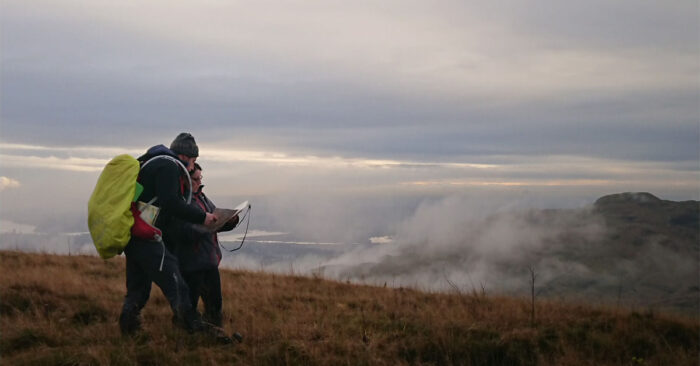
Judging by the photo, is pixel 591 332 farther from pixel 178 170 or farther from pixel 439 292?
pixel 178 170

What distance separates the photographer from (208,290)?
7.74m

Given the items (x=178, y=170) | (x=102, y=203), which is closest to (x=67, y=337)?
(x=102, y=203)

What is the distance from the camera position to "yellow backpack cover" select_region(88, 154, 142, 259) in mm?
6727

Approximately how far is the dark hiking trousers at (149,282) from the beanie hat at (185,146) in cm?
117

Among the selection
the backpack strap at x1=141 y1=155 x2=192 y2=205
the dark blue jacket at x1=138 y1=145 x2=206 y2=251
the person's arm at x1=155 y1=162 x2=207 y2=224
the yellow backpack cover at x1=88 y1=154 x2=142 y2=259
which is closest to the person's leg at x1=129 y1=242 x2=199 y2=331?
the yellow backpack cover at x1=88 y1=154 x2=142 y2=259

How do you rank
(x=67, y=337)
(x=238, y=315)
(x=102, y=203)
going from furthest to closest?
(x=238, y=315), (x=67, y=337), (x=102, y=203)

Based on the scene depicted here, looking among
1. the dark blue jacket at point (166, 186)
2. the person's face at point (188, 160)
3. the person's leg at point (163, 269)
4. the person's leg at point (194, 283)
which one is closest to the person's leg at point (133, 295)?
the person's leg at point (163, 269)

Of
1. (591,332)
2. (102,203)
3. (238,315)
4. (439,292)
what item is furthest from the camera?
(439,292)

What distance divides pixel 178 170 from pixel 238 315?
2.88 metres

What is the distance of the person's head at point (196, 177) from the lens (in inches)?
297

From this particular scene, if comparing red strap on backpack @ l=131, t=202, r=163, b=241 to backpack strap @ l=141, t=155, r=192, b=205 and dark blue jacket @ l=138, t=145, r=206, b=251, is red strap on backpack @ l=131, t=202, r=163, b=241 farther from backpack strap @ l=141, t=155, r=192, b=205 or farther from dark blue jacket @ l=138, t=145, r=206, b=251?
backpack strap @ l=141, t=155, r=192, b=205

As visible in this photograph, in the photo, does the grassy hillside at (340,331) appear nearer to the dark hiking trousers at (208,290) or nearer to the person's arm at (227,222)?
the dark hiking trousers at (208,290)

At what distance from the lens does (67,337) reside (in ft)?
24.4

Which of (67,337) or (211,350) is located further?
(67,337)
